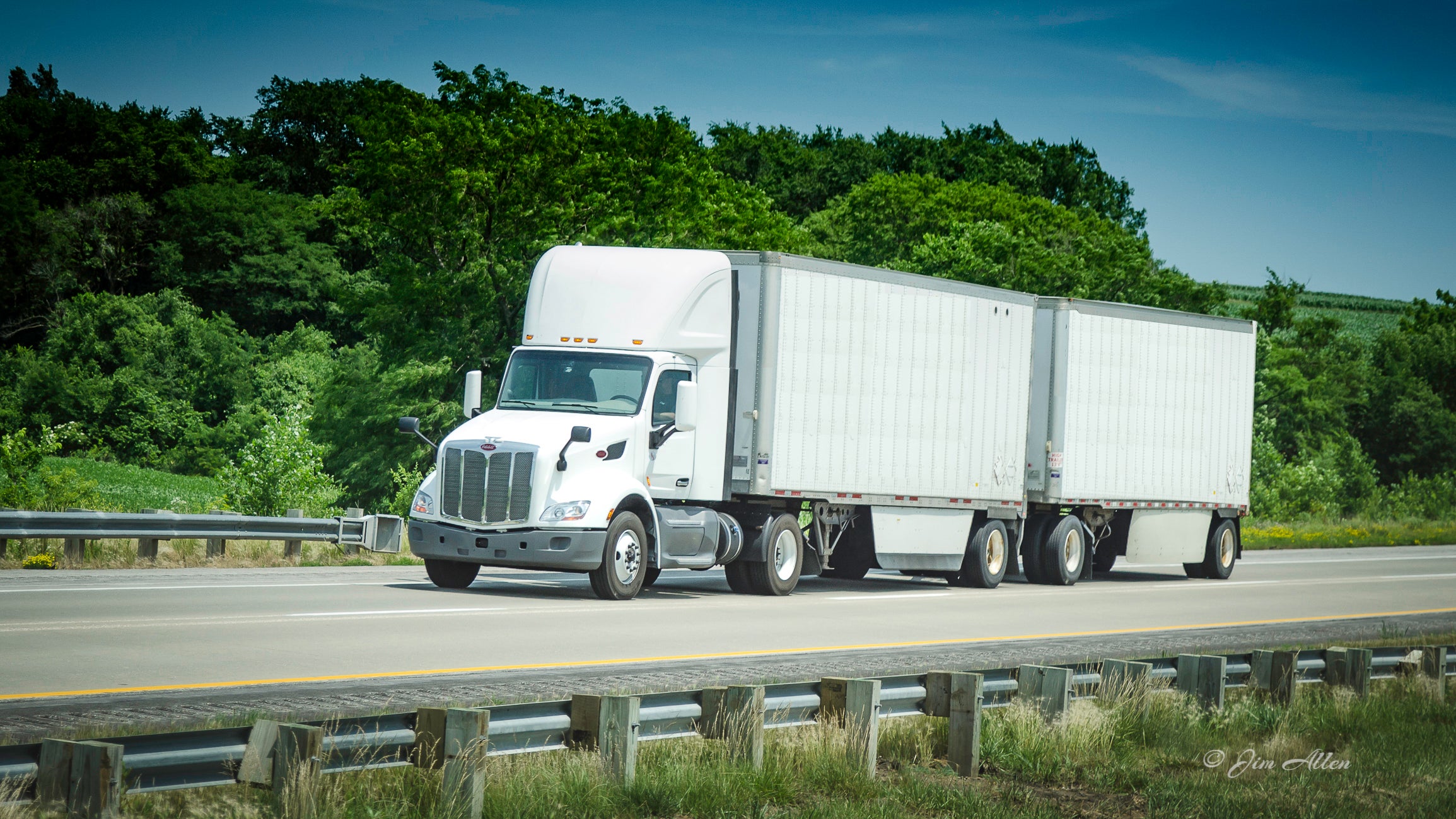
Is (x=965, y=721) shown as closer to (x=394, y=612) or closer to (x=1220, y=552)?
(x=394, y=612)

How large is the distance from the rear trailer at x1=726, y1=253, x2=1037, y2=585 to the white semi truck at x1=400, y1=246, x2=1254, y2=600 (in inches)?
1.2

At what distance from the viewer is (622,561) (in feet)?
61.3

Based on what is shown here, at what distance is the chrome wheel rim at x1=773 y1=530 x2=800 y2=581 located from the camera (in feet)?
68.0

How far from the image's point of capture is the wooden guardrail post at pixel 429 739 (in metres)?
6.59

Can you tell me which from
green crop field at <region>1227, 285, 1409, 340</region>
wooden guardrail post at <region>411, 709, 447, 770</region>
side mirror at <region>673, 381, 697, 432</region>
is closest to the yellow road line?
wooden guardrail post at <region>411, 709, 447, 770</region>

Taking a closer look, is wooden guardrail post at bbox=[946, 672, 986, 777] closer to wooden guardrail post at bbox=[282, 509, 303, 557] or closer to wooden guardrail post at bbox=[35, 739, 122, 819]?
wooden guardrail post at bbox=[35, 739, 122, 819]

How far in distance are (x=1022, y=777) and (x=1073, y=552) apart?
1707 centimetres

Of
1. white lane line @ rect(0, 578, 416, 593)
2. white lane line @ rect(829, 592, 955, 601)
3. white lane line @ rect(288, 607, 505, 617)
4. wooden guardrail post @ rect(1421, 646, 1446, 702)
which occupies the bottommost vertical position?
white lane line @ rect(829, 592, 955, 601)

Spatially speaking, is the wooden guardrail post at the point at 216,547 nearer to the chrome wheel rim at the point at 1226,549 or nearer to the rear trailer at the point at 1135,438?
the rear trailer at the point at 1135,438

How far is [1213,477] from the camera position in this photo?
90.7ft

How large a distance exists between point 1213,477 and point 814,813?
71.9ft

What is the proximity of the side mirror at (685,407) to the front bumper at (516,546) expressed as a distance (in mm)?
1786

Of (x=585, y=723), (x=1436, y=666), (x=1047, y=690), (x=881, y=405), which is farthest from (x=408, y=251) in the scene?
(x=585, y=723)

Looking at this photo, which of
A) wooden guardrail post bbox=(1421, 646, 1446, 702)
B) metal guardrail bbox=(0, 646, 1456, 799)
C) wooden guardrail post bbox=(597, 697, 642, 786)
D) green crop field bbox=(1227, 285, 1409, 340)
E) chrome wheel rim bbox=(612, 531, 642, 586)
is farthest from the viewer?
green crop field bbox=(1227, 285, 1409, 340)
